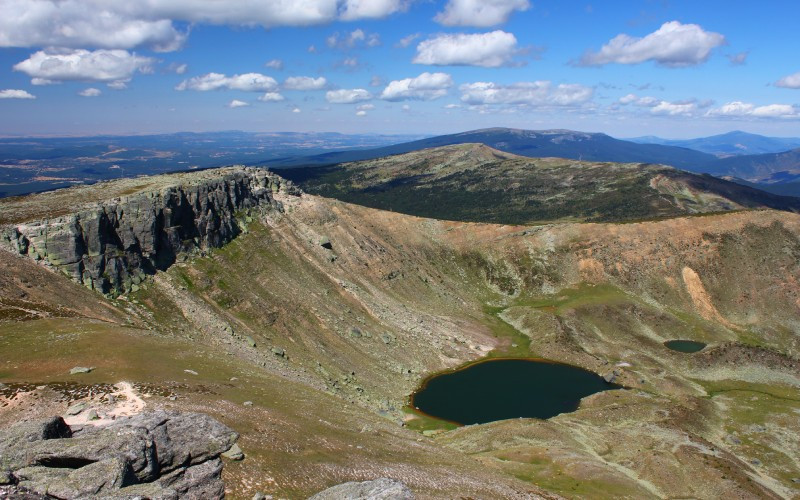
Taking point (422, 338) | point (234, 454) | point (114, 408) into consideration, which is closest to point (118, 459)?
point (234, 454)

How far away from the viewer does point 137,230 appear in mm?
98125

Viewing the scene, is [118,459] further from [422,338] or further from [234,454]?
[422,338]

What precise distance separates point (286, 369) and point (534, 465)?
44.6m

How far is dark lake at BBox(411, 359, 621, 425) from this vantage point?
95.1 m

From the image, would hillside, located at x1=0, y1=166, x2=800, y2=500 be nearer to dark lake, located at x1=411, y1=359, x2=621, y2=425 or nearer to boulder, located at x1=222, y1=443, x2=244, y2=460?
boulder, located at x1=222, y1=443, x2=244, y2=460

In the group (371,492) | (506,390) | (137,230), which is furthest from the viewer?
(506,390)

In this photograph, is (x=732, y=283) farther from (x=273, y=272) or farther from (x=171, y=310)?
(x=171, y=310)

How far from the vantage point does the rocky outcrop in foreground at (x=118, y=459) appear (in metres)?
25.6

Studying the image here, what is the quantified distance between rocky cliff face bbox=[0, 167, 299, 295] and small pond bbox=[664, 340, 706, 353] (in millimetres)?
114699

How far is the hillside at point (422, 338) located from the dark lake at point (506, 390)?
3.80 metres

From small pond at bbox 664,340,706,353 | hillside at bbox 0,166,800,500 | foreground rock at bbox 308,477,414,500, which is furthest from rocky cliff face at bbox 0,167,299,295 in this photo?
small pond at bbox 664,340,706,353

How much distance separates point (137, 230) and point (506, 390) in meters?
82.4

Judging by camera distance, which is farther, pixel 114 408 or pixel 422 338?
pixel 422 338

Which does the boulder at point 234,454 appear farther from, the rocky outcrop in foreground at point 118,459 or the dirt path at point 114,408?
the dirt path at point 114,408
